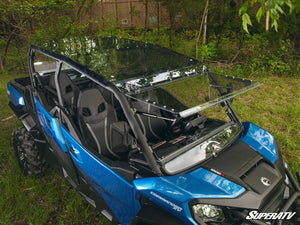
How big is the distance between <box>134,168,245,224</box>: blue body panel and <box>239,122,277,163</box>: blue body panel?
0.58m

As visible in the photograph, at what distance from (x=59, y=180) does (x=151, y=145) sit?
5.05 ft

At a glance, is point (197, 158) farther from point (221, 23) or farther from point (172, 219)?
point (221, 23)

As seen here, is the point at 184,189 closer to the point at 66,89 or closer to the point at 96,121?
the point at 96,121

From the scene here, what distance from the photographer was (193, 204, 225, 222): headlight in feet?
5.54

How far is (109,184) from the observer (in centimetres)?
209

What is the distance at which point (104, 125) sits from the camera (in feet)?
8.45

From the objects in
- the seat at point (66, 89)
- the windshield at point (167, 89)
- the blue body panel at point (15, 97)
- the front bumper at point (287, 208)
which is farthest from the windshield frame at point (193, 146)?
the blue body panel at point (15, 97)

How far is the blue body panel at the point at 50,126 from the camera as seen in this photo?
2.51 metres

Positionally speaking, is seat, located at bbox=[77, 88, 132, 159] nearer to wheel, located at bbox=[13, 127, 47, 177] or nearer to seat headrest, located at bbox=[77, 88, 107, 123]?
seat headrest, located at bbox=[77, 88, 107, 123]

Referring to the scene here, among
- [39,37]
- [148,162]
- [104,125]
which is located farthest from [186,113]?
[39,37]

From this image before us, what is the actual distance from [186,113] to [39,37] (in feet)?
20.7

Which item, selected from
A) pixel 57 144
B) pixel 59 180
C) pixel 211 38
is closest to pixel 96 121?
pixel 57 144

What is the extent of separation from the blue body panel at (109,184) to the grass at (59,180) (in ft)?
1.84

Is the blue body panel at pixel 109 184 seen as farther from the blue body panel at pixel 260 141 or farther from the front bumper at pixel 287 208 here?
the blue body panel at pixel 260 141
